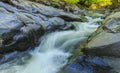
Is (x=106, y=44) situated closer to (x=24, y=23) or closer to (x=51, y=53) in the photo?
(x=51, y=53)

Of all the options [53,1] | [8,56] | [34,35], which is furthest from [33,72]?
[53,1]

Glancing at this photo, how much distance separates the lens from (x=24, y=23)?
225 inches

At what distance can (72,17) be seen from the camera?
7.60 meters

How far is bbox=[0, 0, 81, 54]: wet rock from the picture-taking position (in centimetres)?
521

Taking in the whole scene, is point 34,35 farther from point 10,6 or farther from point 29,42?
point 10,6

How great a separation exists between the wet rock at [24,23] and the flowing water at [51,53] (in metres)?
0.23

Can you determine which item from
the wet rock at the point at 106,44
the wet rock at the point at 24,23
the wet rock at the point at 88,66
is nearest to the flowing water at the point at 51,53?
the wet rock at the point at 24,23

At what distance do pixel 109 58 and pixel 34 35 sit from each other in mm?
2116

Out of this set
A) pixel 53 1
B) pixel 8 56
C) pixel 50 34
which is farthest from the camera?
pixel 53 1

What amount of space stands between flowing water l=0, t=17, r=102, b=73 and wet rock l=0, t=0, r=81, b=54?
0.23 metres

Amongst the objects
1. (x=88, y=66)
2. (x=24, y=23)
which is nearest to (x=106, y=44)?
(x=88, y=66)

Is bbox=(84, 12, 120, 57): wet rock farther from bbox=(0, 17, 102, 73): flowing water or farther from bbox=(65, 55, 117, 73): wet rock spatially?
bbox=(0, 17, 102, 73): flowing water

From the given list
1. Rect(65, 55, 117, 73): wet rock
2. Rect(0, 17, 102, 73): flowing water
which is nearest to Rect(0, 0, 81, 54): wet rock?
Rect(0, 17, 102, 73): flowing water

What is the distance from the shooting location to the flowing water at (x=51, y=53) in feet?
16.2
